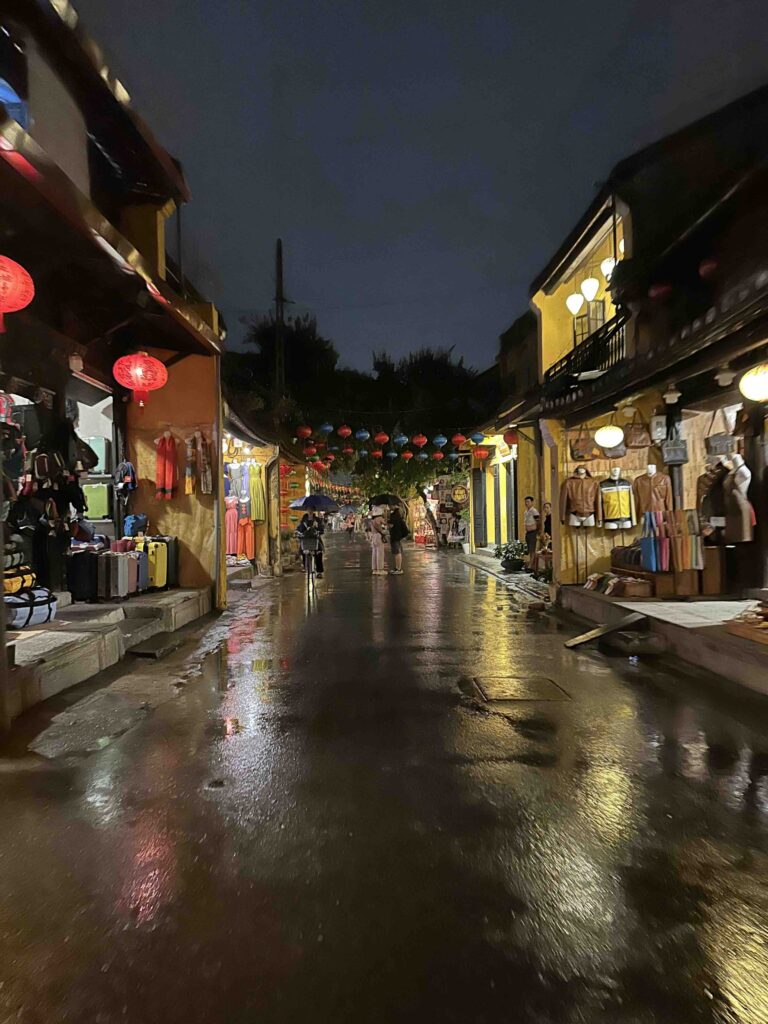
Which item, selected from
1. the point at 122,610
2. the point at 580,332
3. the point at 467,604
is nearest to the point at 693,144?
the point at 580,332

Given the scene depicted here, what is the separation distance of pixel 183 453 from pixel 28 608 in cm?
466

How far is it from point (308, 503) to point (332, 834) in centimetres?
1547

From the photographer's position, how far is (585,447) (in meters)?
11.3

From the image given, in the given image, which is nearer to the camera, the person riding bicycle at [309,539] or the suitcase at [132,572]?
the suitcase at [132,572]

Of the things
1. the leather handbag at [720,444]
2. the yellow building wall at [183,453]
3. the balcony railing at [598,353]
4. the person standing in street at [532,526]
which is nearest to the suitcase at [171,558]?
the yellow building wall at [183,453]

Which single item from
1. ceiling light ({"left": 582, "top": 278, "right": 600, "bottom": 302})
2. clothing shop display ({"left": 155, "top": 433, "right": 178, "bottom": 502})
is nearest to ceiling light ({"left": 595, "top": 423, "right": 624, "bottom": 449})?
ceiling light ({"left": 582, "top": 278, "right": 600, "bottom": 302})

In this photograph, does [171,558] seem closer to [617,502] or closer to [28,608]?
[28,608]

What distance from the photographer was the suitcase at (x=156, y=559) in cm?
1019

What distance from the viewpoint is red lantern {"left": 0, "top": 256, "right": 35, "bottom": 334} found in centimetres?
543

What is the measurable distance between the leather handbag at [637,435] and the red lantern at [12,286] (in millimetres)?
8903

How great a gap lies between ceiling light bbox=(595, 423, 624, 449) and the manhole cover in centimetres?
523

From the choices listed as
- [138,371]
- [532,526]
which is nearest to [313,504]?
[532,526]

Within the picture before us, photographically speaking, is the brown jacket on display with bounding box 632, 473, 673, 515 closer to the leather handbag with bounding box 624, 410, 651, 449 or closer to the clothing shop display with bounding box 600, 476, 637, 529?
the leather handbag with bounding box 624, 410, 651, 449

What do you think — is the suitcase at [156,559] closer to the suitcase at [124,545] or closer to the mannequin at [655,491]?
the suitcase at [124,545]
